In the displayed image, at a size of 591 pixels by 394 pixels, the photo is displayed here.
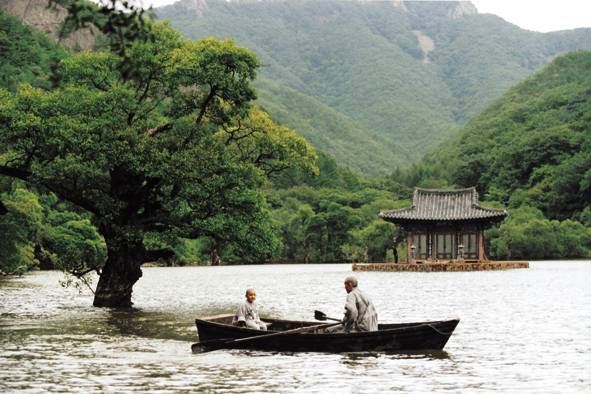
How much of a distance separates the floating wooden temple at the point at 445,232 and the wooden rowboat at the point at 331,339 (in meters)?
54.6

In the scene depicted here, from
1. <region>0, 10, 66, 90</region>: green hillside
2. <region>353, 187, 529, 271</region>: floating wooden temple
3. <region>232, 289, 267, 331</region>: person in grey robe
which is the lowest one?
<region>232, 289, 267, 331</region>: person in grey robe

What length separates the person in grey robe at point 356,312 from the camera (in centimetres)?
1900

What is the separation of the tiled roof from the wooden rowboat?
54995mm

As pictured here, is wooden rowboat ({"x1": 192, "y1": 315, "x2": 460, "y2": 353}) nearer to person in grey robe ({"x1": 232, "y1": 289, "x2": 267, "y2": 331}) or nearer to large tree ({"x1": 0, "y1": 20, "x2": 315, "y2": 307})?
person in grey robe ({"x1": 232, "y1": 289, "x2": 267, "y2": 331})

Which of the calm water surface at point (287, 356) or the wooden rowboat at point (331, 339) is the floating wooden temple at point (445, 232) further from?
the wooden rowboat at point (331, 339)

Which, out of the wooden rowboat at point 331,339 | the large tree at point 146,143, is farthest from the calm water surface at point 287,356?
the large tree at point 146,143

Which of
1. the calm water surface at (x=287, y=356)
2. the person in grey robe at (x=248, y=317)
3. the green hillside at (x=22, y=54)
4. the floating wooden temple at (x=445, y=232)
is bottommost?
the calm water surface at (x=287, y=356)

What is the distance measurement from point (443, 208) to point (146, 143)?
5031 cm

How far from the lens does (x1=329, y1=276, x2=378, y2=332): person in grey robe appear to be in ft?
62.3

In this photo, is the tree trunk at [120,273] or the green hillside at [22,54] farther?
the green hillside at [22,54]

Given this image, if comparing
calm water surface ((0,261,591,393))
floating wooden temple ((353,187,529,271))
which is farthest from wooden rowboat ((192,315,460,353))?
floating wooden temple ((353,187,529,271))

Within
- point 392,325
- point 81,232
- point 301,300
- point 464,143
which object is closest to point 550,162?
point 464,143

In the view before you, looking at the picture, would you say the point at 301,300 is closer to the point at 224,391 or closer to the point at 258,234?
the point at 258,234

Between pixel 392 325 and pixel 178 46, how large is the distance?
15763 millimetres
